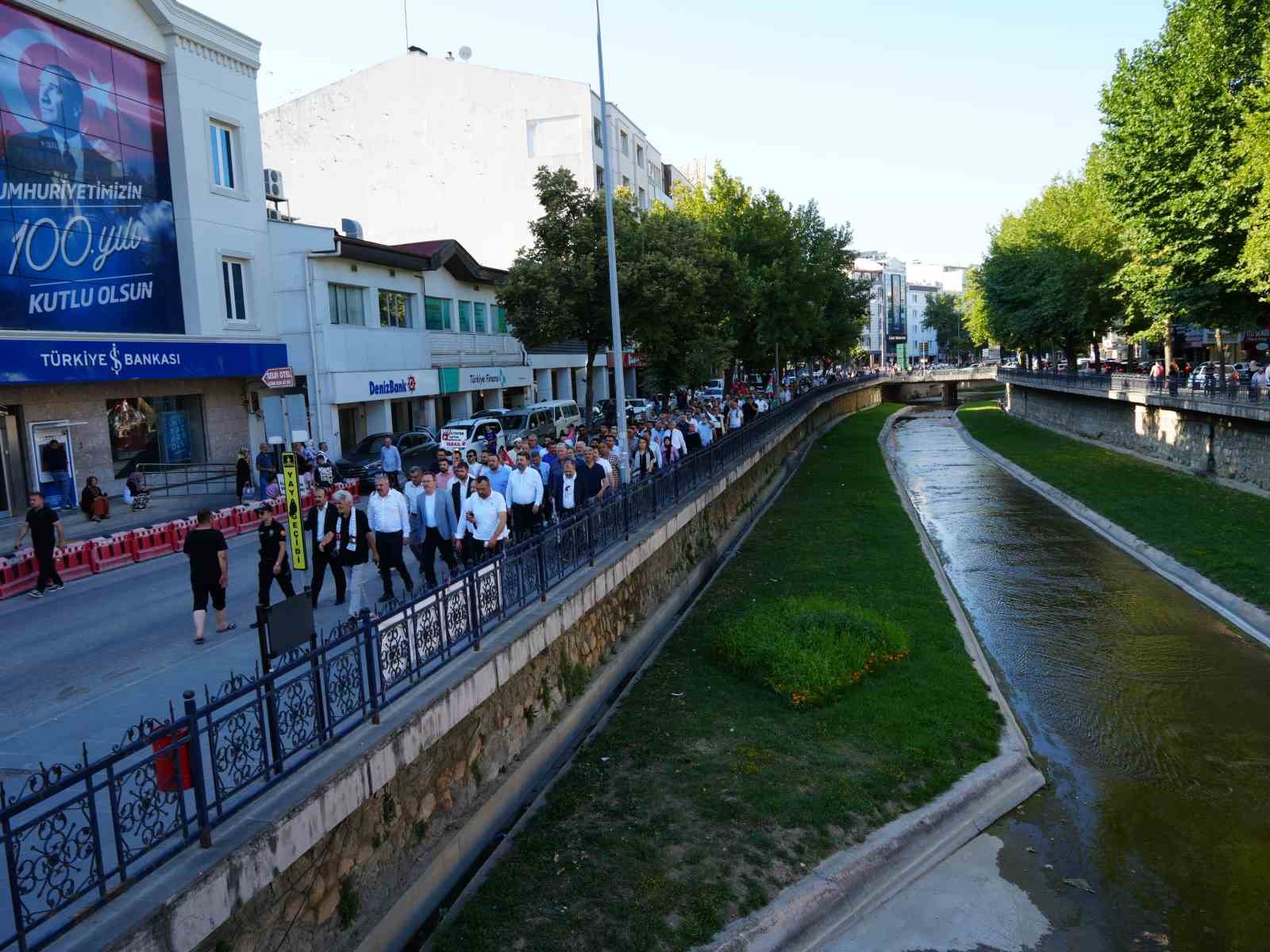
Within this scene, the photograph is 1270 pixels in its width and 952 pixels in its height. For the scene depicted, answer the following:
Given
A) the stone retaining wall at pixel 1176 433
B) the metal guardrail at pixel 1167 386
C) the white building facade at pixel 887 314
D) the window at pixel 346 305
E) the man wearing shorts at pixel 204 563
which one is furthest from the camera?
the white building facade at pixel 887 314

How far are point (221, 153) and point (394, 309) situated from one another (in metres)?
8.95

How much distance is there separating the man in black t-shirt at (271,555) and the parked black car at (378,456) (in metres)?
13.7

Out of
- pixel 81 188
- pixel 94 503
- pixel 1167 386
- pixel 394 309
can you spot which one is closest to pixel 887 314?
pixel 1167 386

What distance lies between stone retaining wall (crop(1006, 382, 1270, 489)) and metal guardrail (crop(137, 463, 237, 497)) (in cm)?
2891

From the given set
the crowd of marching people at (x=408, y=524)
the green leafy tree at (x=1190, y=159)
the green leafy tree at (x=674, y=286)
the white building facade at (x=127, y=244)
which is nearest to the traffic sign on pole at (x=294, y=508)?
the crowd of marching people at (x=408, y=524)

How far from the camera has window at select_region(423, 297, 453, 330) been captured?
122ft

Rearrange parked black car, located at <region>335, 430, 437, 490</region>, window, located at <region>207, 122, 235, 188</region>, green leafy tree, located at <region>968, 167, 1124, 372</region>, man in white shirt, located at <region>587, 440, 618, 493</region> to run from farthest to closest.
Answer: green leafy tree, located at <region>968, 167, 1124, 372</region>
window, located at <region>207, 122, 235, 188</region>
parked black car, located at <region>335, 430, 437, 490</region>
man in white shirt, located at <region>587, 440, 618, 493</region>

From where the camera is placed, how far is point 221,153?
1067 inches

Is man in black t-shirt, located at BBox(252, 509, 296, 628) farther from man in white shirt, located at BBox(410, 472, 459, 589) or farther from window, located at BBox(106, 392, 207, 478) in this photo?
window, located at BBox(106, 392, 207, 478)

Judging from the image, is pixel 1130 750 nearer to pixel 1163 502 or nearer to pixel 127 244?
pixel 1163 502

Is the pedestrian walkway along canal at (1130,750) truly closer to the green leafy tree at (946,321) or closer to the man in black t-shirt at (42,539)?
the man in black t-shirt at (42,539)

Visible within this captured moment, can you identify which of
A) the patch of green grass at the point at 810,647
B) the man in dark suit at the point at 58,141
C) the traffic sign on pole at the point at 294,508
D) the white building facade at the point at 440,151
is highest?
the white building facade at the point at 440,151

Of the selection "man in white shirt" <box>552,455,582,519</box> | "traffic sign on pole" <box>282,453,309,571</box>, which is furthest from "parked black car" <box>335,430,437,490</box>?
"traffic sign on pole" <box>282,453,309,571</box>

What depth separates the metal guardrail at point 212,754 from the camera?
15.4ft
